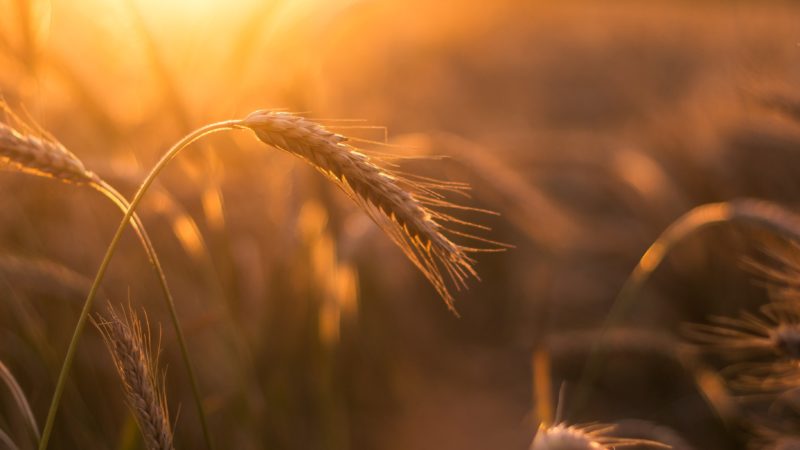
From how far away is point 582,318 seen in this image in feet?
9.92

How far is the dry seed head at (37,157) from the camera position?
728 millimetres

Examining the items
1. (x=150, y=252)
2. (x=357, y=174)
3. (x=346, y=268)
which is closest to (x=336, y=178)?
(x=357, y=174)

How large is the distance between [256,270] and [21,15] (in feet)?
2.93

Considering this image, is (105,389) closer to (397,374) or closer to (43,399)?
(43,399)

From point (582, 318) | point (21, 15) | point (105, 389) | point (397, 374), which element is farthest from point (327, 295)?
point (582, 318)

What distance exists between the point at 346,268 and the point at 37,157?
41.2 inches

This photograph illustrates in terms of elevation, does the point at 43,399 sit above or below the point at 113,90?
below

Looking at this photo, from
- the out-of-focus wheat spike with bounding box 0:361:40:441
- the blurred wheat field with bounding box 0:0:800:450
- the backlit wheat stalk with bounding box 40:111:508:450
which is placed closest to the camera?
the backlit wheat stalk with bounding box 40:111:508:450

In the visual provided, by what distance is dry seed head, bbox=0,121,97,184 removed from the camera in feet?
2.39

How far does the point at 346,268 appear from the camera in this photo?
1.73 m

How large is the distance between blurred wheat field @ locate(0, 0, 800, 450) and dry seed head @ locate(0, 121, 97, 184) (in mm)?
132

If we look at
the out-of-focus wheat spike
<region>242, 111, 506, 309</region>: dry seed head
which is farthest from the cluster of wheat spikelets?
the out-of-focus wheat spike

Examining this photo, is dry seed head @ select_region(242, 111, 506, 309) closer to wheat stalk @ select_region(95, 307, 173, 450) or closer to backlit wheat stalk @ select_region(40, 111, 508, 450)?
backlit wheat stalk @ select_region(40, 111, 508, 450)

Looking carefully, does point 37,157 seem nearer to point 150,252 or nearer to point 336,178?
point 150,252
